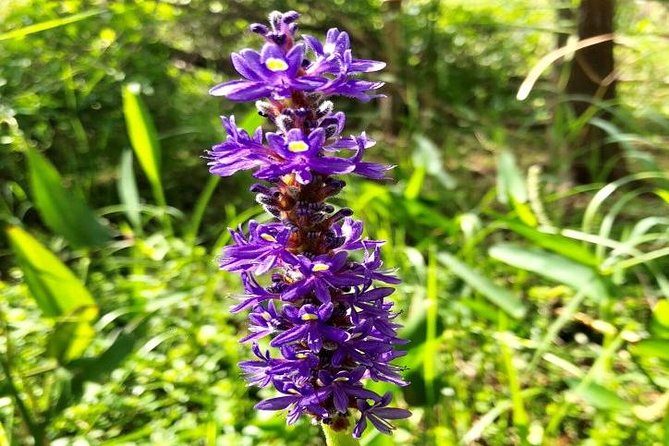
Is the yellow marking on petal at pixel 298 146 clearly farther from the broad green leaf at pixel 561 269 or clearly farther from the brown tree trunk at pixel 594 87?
the brown tree trunk at pixel 594 87

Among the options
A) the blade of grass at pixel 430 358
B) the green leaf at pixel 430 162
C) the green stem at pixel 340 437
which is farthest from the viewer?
the green leaf at pixel 430 162

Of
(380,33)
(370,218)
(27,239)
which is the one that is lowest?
(370,218)

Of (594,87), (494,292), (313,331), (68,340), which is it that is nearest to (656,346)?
(494,292)

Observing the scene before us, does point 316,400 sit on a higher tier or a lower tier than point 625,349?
higher

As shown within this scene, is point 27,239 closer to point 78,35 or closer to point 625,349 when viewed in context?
point 78,35

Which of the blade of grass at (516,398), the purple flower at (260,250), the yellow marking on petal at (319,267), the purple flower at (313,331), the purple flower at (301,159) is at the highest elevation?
the purple flower at (301,159)

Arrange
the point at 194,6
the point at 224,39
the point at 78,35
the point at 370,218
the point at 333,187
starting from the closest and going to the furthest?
the point at 333,187
the point at 370,218
the point at 78,35
the point at 194,6
the point at 224,39

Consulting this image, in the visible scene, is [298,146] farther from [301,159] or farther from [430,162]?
[430,162]

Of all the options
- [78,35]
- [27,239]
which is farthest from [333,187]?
[78,35]

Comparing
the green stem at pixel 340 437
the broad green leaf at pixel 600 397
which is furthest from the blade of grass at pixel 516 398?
the green stem at pixel 340 437
